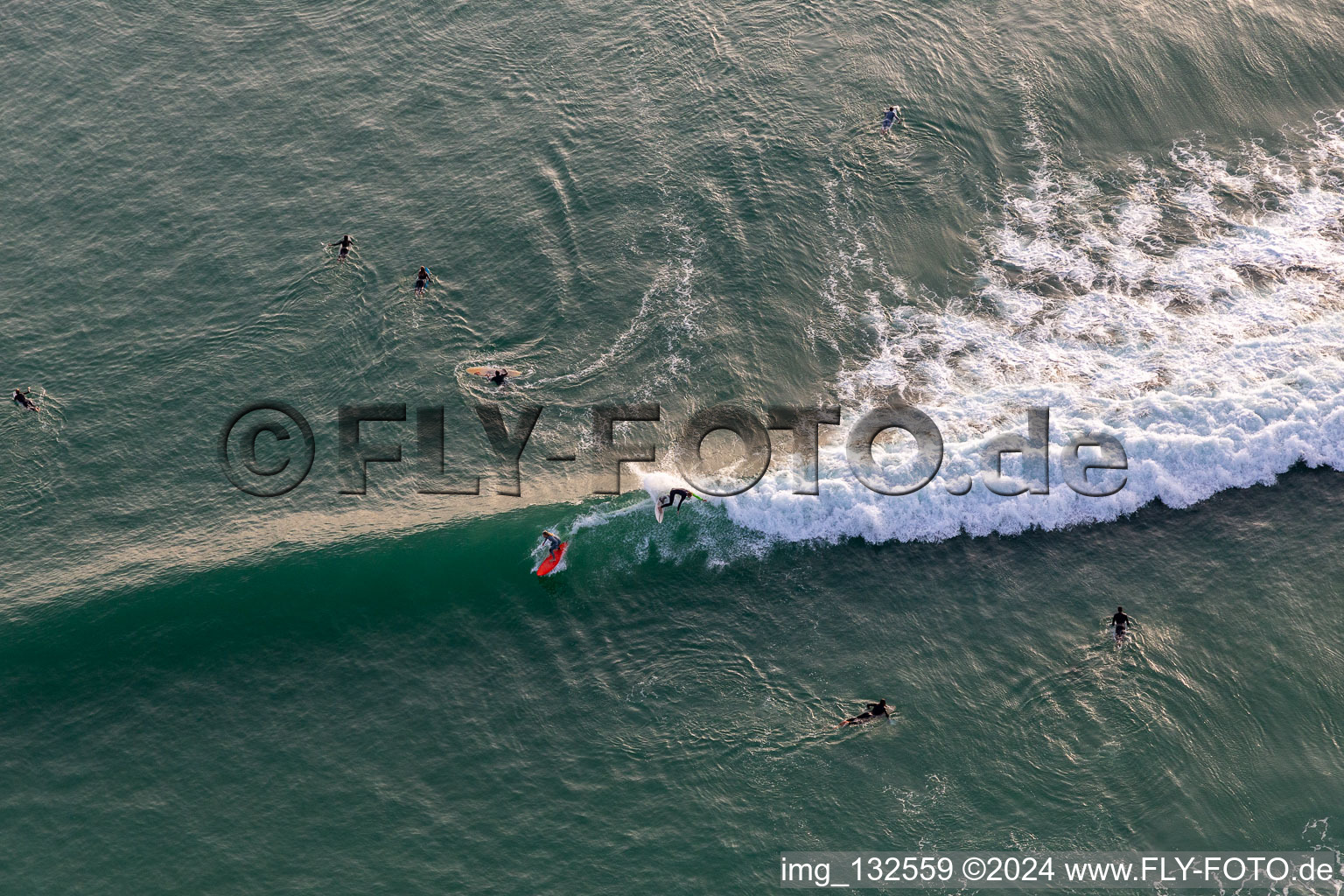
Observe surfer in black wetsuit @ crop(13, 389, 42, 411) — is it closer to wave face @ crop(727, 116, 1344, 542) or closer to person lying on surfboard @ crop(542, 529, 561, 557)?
person lying on surfboard @ crop(542, 529, 561, 557)

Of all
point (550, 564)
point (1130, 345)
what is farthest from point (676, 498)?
point (1130, 345)

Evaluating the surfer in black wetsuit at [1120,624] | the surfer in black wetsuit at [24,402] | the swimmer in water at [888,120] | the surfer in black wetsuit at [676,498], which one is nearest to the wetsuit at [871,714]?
the surfer in black wetsuit at [1120,624]

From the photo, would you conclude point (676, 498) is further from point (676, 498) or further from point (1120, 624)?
point (1120, 624)

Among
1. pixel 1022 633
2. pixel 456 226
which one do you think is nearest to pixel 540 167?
pixel 456 226

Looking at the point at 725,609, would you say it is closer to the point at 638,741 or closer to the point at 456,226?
the point at 638,741

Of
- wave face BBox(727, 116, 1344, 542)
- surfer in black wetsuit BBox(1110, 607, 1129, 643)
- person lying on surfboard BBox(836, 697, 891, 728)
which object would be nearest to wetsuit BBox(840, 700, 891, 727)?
person lying on surfboard BBox(836, 697, 891, 728)

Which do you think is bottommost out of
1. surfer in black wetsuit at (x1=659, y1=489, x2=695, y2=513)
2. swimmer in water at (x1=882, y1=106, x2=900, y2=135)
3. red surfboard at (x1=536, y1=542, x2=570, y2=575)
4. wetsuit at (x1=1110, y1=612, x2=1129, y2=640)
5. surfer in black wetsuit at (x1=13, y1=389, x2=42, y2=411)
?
wetsuit at (x1=1110, y1=612, x2=1129, y2=640)
